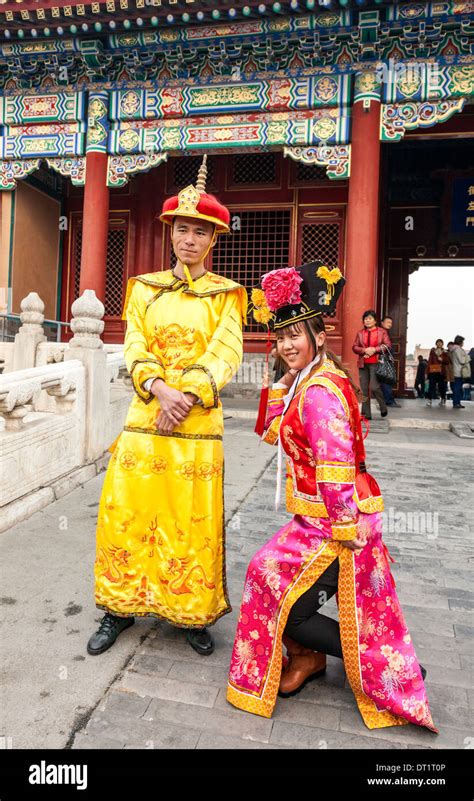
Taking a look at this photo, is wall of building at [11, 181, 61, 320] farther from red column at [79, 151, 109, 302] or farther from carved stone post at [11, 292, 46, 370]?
carved stone post at [11, 292, 46, 370]

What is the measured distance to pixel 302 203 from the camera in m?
11.1

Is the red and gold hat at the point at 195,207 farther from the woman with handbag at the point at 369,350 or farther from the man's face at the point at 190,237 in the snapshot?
the woman with handbag at the point at 369,350

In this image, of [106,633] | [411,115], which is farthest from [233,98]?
[106,633]

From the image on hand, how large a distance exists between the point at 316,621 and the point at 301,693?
0.33 m

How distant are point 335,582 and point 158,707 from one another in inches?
29.0

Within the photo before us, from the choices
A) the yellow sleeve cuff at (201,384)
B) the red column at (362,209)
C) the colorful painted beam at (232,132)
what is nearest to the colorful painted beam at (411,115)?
the red column at (362,209)

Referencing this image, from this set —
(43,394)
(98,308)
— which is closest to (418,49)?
(98,308)

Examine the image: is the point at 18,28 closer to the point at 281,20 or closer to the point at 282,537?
the point at 281,20

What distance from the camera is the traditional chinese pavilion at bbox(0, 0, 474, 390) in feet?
28.0

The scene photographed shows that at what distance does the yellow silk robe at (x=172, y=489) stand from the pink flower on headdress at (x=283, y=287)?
442 mm

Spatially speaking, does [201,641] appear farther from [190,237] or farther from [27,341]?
[27,341]

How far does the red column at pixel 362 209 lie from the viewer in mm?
8727

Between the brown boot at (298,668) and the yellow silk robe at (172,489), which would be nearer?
the brown boot at (298,668)

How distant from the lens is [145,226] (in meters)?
12.0
